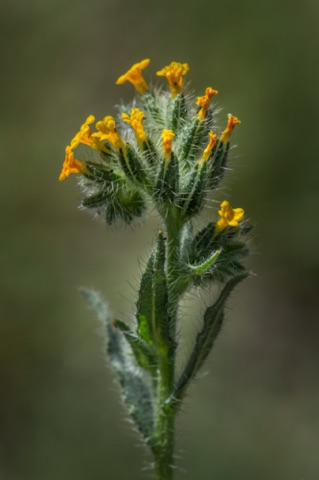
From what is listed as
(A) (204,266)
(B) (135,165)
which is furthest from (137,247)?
(A) (204,266)

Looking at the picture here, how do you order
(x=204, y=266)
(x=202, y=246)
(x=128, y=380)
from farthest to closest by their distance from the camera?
(x=128, y=380), (x=202, y=246), (x=204, y=266)

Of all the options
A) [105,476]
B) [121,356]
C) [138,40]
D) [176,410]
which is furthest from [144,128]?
[138,40]

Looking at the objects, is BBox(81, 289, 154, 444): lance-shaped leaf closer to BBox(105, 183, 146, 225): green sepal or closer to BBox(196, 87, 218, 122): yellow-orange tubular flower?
BBox(105, 183, 146, 225): green sepal

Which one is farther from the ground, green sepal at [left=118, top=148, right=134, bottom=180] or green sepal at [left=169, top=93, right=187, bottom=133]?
green sepal at [left=169, top=93, right=187, bottom=133]

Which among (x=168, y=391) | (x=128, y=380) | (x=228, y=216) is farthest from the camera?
(x=128, y=380)

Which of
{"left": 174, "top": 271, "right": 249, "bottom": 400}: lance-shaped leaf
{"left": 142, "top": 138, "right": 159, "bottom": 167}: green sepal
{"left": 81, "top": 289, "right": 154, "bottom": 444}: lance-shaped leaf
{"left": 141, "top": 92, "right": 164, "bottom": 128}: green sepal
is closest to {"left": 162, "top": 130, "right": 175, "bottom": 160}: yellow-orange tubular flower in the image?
{"left": 142, "top": 138, "right": 159, "bottom": 167}: green sepal

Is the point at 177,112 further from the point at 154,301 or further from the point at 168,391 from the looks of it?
the point at 168,391

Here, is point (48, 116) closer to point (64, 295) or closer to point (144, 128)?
point (64, 295)
